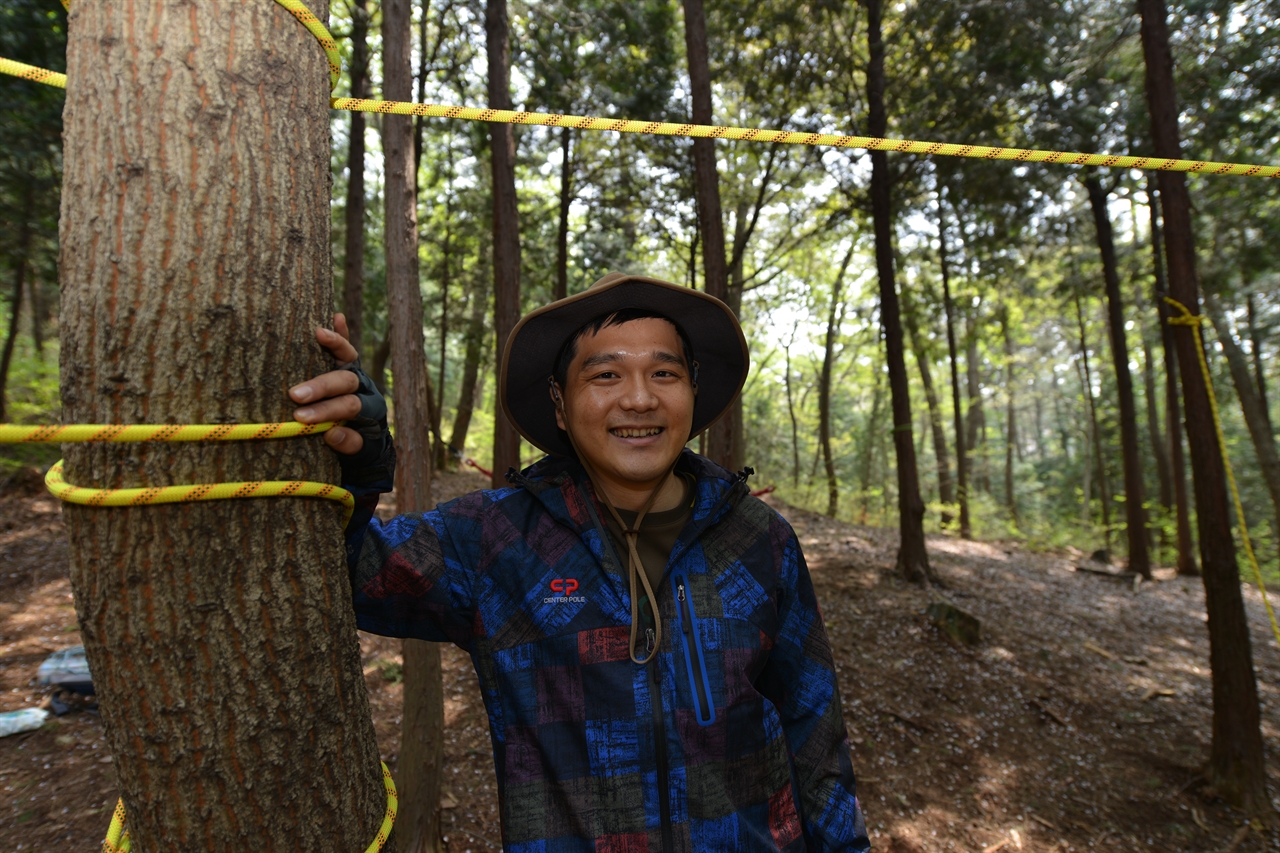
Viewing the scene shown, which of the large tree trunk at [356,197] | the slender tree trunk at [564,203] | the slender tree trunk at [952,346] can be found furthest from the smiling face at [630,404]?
the slender tree trunk at [952,346]

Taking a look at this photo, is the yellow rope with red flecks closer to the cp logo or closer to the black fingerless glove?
the black fingerless glove

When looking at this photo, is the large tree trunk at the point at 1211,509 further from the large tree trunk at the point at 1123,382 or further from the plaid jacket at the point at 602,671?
the large tree trunk at the point at 1123,382

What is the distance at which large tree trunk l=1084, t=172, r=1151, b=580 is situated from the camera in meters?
10.6

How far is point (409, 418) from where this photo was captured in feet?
12.0

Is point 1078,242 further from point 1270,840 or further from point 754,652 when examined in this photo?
point 754,652

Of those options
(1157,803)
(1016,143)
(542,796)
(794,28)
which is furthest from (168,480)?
(1016,143)

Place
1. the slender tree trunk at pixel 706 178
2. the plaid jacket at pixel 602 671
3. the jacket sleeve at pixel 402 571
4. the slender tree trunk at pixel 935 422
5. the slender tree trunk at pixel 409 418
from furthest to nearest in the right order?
the slender tree trunk at pixel 935 422 → the slender tree trunk at pixel 706 178 → the slender tree trunk at pixel 409 418 → the plaid jacket at pixel 602 671 → the jacket sleeve at pixel 402 571

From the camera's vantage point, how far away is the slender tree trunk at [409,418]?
364 cm

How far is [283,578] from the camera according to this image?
95 centimetres

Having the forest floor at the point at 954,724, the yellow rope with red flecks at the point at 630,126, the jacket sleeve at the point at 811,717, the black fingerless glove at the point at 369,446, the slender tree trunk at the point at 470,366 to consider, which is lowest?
the forest floor at the point at 954,724

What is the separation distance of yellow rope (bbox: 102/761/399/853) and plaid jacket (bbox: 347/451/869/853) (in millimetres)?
266

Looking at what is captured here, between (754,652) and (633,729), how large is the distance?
1.12 feet

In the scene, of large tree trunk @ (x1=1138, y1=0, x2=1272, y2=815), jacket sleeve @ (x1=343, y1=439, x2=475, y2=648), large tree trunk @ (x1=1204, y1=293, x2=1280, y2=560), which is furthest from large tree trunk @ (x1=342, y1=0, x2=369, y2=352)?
large tree trunk @ (x1=1204, y1=293, x2=1280, y2=560)

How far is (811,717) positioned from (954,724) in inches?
196
